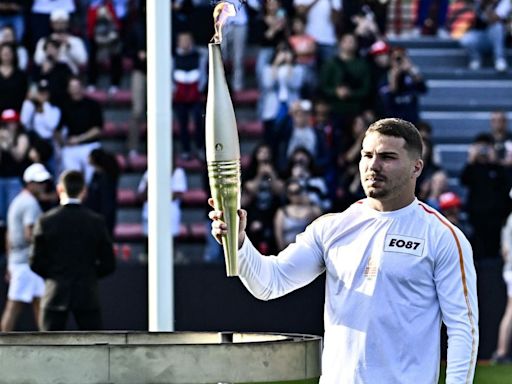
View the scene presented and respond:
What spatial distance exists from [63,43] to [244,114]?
2272 millimetres

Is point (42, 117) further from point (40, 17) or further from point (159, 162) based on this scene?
point (159, 162)

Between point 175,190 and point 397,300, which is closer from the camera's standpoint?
point 397,300

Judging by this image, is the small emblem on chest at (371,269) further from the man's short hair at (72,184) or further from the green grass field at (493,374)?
the green grass field at (493,374)

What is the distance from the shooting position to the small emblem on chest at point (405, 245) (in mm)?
5438

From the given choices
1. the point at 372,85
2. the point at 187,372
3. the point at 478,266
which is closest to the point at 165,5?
the point at 187,372

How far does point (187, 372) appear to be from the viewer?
423 cm

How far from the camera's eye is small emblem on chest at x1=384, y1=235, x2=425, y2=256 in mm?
5438

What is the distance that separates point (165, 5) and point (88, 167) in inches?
291

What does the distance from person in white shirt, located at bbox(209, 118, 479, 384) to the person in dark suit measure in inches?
249

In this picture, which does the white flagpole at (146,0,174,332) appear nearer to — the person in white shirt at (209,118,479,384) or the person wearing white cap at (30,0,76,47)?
the person in white shirt at (209,118,479,384)

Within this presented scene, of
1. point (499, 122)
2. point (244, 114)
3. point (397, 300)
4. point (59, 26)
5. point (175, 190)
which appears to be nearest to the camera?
point (397, 300)

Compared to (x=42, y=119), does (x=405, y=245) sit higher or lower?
A: lower

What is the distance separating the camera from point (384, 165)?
5.43 meters

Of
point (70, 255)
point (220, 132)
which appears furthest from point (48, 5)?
point (220, 132)
